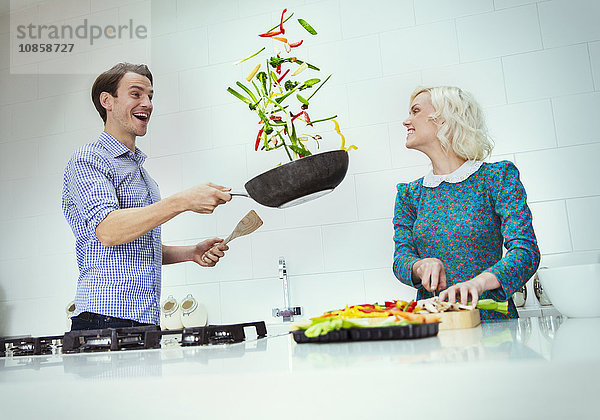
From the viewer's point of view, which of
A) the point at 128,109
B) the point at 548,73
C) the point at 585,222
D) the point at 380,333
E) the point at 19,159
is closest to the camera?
the point at 380,333

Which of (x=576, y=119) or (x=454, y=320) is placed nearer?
(x=454, y=320)

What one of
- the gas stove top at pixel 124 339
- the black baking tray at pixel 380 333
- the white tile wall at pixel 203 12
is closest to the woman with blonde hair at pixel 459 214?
the gas stove top at pixel 124 339

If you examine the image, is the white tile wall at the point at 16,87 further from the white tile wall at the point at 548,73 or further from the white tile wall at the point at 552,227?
the white tile wall at the point at 552,227

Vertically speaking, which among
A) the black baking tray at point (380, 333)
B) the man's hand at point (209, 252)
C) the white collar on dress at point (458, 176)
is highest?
the white collar on dress at point (458, 176)

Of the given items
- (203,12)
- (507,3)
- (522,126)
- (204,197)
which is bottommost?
(204,197)

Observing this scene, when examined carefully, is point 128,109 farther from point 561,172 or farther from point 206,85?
point 561,172

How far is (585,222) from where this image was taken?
2172mm

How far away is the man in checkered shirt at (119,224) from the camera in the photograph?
138 cm

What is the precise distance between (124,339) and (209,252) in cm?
46

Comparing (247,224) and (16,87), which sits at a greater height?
(16,87)

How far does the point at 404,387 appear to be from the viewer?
432 mm

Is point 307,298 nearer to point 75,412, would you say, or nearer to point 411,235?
point 411,235

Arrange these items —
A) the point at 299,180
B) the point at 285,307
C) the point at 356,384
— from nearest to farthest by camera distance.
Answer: the point at 356,384, the point at 299,180, the point at 285,307

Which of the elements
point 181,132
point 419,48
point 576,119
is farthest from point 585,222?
point 181,132
